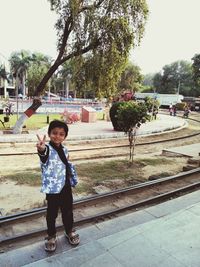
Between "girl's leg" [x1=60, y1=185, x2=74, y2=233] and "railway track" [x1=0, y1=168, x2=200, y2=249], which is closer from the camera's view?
"girl's leg" [x1=60, y1=185, x2=74, y2=233]

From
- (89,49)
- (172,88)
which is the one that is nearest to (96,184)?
(89,49)

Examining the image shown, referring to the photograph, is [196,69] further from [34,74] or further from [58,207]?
[34,74]

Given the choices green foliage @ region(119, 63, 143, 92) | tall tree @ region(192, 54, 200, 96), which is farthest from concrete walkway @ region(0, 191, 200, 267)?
green foliage @ region(119, 63, 143, 92)

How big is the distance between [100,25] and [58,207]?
1253cm

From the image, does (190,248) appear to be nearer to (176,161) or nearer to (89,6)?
(176,161)

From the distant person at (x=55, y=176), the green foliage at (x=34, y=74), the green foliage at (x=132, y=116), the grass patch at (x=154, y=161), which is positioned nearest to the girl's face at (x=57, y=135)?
the distant person at (x=55, y=176)

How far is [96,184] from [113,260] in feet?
13.0

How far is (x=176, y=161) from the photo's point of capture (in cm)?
1068

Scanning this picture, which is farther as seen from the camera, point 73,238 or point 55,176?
point 73,238

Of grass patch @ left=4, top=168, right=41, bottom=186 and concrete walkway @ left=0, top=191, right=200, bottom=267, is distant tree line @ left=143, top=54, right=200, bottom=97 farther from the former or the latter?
concrete walkway @ left=0, top=191, right=200, bottom=267

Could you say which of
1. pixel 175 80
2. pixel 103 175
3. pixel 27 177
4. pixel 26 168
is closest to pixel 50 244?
pixel 27 177

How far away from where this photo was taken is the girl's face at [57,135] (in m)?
3.65

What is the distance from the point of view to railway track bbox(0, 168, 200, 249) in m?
4.38

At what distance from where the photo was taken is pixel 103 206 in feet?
18.6
